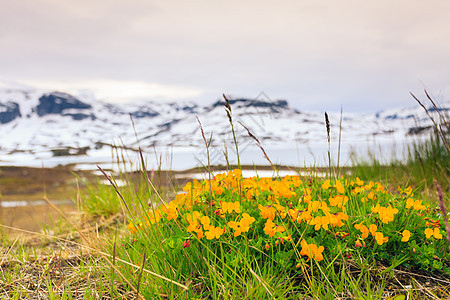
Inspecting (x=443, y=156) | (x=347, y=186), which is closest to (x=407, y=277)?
(x=347, y=186)

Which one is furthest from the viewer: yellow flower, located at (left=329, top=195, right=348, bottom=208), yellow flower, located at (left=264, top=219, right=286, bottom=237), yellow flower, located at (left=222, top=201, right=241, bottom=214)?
Result: yellow flower, located at (left=329, top=195, right=348, bottom=208)

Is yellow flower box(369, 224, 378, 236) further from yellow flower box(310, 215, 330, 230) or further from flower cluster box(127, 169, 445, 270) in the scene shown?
yellow flower box(310, 215, 330, 230)

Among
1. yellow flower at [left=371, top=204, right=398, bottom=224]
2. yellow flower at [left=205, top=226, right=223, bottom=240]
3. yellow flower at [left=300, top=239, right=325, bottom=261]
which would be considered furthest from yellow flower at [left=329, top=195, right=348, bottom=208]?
yellow flower at [left=205, top=226, right=223, bottom=240]

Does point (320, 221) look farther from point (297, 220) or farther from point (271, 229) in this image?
point (271, 229)

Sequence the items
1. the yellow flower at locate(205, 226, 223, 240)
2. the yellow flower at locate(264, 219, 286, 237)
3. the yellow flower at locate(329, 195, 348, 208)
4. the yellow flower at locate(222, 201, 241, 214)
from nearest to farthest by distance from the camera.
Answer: the yellow flower at locate(205, 226, 223, 240) → the yellow flower at locate(264, 219, 286, 237) → the yellow flower at locate(222, 201, 241, 214) → the yellow flower at locate(329, 195, 348, 208)

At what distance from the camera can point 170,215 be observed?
2424 mm

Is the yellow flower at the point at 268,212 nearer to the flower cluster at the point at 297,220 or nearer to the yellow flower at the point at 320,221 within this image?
the flower cluster at the point at 297,220

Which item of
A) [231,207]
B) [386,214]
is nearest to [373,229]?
[386,214]

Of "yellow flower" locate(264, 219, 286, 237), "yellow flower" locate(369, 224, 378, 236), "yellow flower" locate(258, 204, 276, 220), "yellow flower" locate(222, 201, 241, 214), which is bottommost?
"yellow flower" locate(369, 224, 378, 236)

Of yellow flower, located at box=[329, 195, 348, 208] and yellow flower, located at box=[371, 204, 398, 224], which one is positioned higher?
yellow flower, located at box=[329, 195, 348, 208]

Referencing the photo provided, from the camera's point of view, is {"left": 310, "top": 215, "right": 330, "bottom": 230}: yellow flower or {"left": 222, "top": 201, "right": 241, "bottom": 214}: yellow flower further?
{"left": 222, "top": 201, "right": 241, "bottom": 214}: yellow flower

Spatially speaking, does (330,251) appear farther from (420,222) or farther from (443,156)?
(443,156)

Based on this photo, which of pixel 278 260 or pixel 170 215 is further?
pixel 170 215

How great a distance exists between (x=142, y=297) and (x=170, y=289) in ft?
0.64
